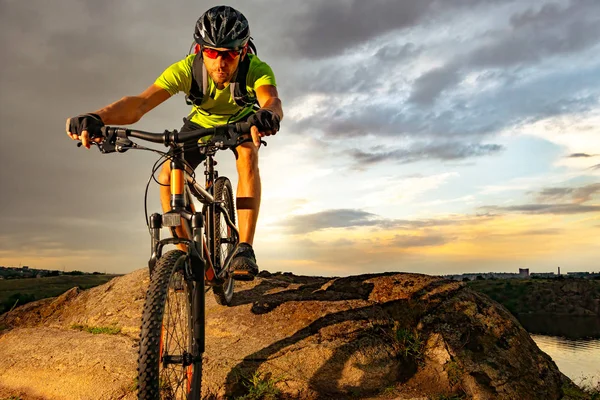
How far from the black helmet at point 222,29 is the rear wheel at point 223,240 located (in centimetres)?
211

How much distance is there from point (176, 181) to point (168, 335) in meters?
1.31

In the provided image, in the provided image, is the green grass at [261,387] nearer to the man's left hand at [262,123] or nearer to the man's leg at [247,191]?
the man's leg at [247,191]

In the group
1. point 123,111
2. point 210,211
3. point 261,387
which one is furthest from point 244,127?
point 261,387

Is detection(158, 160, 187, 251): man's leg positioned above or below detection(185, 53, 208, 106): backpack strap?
below

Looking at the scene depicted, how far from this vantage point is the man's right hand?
4574mm

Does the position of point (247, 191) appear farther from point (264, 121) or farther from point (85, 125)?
point (85, 125)

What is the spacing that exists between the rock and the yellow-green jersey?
2.75m

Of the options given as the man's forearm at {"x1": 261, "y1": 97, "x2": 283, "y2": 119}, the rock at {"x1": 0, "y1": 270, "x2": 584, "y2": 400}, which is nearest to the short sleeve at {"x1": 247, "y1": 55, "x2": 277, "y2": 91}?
the man's forearm at {"x1": 261, "y1": 97, "x2": 283, "y2": 119}

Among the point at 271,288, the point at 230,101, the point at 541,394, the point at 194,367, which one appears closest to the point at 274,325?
the point at 271,288

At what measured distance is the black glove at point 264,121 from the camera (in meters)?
4.52

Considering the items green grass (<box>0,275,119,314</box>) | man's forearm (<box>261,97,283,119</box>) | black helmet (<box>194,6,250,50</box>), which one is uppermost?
black helmet (<box>194,6,250,50</box>)

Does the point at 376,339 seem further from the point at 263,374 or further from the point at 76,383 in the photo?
the point at 76,383

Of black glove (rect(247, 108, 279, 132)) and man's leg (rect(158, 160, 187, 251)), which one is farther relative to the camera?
man's leg (rect(158, 160, 187, 251))

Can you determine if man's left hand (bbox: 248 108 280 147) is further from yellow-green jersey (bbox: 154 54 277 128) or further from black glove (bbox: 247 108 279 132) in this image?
yellow-green jersey (bbox: 154 54 277 128)
